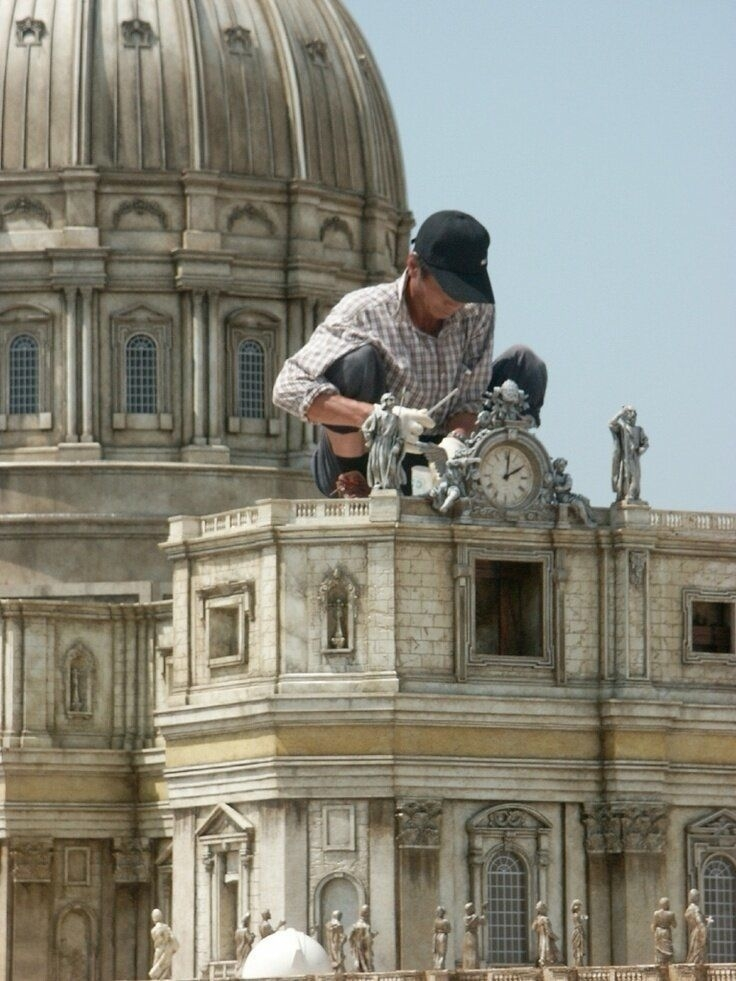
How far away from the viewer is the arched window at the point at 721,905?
380 ft

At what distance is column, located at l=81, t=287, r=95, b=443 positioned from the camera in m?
136

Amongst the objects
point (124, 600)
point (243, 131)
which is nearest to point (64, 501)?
point (124, 600)

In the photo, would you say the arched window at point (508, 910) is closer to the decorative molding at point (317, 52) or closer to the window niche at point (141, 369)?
the window niche at point (141, 369)

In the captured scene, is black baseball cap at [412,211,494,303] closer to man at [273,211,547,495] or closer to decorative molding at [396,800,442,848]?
man at [273,211,547,495]

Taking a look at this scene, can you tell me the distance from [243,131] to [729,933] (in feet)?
112

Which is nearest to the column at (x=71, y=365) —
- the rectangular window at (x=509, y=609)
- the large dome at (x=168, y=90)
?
the large dome at (x=168, y=90)

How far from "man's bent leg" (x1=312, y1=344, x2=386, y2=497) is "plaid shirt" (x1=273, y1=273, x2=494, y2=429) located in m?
0.27

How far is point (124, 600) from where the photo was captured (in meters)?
131

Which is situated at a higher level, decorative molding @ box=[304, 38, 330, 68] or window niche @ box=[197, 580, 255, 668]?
decorative molding @ box=[304, 38, 330, 68]

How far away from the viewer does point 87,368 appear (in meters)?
136

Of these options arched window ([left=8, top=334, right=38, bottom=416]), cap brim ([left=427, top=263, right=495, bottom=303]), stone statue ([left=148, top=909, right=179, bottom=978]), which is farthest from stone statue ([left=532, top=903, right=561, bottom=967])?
arched window ([left=8, top=334, right=38, bottom=416])

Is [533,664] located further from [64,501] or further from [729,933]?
[64,501]

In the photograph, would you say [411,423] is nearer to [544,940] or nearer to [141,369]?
[544,940]

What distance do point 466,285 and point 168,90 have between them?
21238 millimetres
